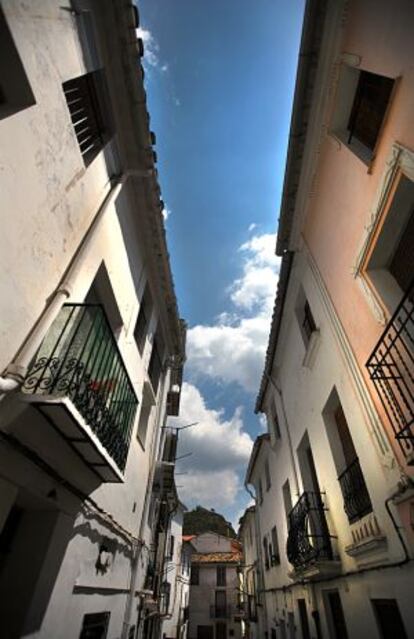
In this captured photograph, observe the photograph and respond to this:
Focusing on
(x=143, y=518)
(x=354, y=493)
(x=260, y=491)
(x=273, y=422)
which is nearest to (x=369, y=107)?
(x=354, y=493)

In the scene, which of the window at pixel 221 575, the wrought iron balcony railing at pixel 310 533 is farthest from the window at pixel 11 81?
the window at pixel 221 575

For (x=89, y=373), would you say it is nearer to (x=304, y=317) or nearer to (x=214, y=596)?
(x=304, y=317)

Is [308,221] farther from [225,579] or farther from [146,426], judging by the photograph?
[225,579]

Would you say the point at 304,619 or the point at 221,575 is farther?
the point at 221,575

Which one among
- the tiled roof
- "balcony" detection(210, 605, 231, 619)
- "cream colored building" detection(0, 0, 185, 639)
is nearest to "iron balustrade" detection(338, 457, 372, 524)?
"cream colored building" detection(0, 0, 185, 639)

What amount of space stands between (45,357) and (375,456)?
457 centimetres

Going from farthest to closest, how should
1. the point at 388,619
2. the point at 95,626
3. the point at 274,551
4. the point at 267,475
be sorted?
the point at 267,475, the point at 274,551, the point at 95,626, the point at 388,619

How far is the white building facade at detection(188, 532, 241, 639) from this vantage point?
104ft

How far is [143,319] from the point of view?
28.9 feet

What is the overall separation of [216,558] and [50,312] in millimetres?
40031

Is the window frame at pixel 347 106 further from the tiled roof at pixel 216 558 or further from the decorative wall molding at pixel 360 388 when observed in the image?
the tiled roof at pixel 216 558

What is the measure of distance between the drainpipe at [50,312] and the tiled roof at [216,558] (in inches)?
1532

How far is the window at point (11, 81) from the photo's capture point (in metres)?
3.28

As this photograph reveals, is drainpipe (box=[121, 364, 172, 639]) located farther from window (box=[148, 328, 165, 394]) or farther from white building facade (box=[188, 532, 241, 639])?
white building facade (box=[188, 532, 241, 639])
